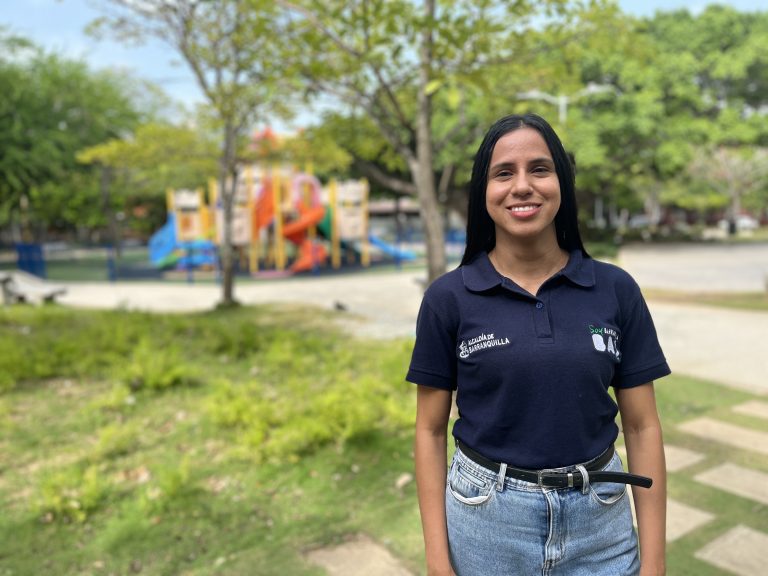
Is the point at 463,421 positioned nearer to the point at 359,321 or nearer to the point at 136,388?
the point at 136,388

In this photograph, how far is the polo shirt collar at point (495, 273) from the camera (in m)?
1.49

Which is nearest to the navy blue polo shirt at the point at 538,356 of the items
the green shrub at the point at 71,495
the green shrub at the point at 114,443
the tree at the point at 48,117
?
the green shrub at the point at 71,495

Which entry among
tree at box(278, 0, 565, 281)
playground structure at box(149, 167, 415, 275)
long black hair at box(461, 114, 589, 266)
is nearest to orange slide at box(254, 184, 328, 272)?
playground structure at box(149, 167, 415, 275)

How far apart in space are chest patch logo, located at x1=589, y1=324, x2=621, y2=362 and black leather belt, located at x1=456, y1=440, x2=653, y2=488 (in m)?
0.24

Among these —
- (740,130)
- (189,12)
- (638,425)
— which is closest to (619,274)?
(638,425)

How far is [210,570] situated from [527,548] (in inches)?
82.0

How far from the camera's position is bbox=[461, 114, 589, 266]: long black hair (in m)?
1.50

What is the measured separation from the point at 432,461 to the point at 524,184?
69 centimetres

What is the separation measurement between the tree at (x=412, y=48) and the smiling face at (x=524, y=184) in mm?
3182

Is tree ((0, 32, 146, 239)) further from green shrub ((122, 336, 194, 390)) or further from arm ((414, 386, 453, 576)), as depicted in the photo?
arm ((414, 386, 453, 576))

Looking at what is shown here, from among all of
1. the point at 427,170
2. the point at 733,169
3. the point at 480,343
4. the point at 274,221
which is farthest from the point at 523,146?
the point at 733,169

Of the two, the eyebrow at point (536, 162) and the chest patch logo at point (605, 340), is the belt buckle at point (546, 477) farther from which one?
the eyebrow at point (536, 162)

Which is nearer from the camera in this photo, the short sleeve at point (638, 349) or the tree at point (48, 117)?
the short sleeve at point (638, 349)

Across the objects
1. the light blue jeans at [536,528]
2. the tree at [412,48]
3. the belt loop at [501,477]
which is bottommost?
the light blue jeans at [536,528]
